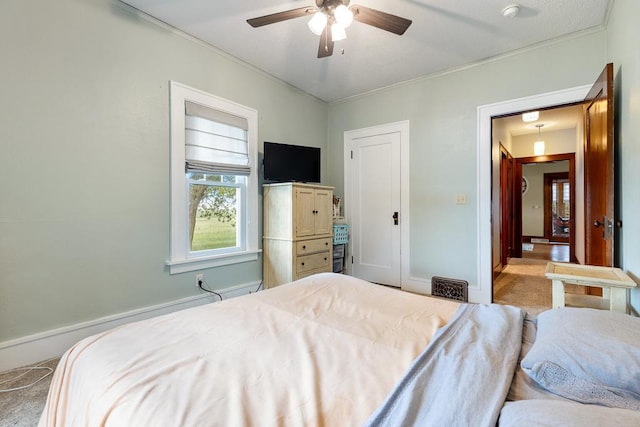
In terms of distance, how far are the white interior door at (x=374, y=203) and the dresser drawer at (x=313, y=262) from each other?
2.32 ft

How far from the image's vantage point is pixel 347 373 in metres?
0.88

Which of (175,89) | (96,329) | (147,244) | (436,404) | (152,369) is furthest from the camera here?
(175,89)

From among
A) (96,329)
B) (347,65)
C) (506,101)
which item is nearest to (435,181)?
(506,101)

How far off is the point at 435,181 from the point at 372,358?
308 centimetres

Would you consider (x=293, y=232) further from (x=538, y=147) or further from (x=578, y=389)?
(x=538, y=147)

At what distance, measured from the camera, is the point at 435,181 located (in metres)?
3.64

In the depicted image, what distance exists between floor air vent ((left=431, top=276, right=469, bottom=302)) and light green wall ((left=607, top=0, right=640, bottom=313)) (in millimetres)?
1480

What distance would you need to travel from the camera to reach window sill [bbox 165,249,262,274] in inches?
108

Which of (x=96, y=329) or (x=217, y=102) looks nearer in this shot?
(x=96, y=329)

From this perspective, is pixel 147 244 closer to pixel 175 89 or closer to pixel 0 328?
pixel 0 328

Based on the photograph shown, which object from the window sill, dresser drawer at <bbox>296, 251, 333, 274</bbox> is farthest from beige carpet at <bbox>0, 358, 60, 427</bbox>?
dresser drawer at <bbox>296, 251, 333, 274</bbox>

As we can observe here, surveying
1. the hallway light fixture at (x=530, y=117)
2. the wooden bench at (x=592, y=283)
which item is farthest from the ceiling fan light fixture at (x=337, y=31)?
the hallway light fixture at (x=530, y=117)

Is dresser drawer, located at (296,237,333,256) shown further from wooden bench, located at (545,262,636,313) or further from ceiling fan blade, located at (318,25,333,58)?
wooden bench, located at (545,262,636,313)

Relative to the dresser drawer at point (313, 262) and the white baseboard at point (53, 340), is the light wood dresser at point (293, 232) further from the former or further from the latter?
the white baseboard at point (53, 340)
